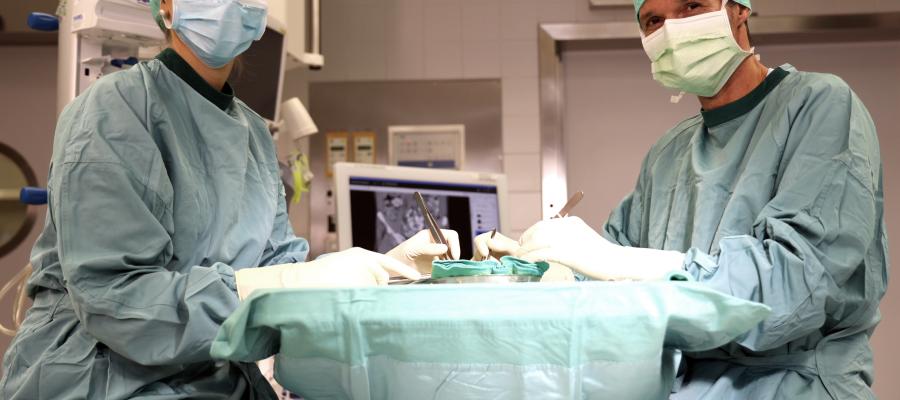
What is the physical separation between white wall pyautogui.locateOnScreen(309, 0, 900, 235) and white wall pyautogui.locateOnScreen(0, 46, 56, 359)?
1.49 metres

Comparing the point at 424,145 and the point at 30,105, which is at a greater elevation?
the point at 30,105

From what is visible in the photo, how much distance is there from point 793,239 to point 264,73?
2404mm

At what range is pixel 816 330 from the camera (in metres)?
1.67

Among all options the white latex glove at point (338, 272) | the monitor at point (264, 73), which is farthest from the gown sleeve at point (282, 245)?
the monitor at point (264, 73)

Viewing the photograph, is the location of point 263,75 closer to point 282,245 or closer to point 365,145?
point 365,145

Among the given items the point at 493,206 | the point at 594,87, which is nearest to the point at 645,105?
the point at 594,87

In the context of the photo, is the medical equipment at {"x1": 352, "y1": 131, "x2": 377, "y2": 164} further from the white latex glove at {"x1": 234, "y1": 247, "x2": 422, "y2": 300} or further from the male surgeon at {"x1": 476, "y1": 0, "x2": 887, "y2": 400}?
the white latex glove at {"x1": 234, "y1": 247, "x2": 422, "y2": 300}

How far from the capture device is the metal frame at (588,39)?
15.0 ft

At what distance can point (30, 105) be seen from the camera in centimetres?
497

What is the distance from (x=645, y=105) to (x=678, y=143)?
8.68ft

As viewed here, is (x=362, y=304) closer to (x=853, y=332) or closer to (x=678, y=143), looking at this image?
(x=853, y=332)

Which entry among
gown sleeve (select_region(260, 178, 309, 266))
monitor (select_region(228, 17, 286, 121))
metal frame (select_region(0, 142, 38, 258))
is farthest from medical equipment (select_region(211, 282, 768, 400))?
metal frame (select_region(0, 142, 38, 258))

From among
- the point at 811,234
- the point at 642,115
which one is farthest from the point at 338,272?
the point at 642,115

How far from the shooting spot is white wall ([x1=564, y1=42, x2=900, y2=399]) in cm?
466
